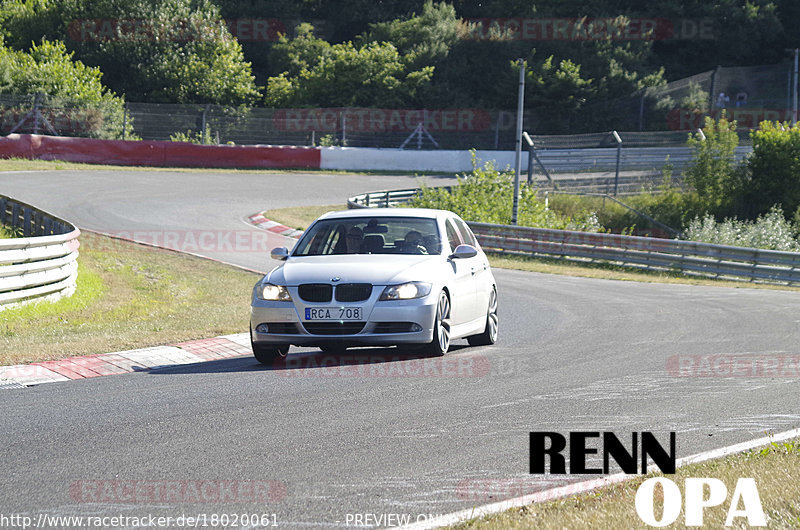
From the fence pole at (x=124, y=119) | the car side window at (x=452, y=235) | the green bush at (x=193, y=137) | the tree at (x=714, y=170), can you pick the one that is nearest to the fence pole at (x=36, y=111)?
the fence pole at (x=124, y=119)

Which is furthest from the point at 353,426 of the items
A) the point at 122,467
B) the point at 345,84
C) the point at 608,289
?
the point at 345,84

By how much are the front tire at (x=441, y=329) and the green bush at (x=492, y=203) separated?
74.8 ft

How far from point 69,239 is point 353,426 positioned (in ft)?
35.4

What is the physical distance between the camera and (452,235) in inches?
456

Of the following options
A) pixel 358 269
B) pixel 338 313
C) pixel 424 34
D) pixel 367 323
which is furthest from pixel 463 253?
pixel 424 34

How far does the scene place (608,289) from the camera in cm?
2089

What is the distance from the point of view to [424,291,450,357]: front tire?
395 inches

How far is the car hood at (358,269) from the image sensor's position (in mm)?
9828

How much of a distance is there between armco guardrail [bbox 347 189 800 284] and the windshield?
16627 millimetres

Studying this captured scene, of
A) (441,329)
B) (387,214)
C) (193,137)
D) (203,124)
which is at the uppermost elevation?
(203,124)

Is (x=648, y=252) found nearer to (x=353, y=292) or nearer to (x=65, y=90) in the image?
(x=353, y=292)

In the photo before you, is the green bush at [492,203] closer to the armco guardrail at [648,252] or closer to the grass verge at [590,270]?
the armco guardrail at [648,252]

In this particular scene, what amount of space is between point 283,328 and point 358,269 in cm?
95

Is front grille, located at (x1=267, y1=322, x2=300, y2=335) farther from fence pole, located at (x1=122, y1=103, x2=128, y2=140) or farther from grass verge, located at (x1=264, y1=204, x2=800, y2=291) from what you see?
fence pole, located at (x1=122, y1=103, x2=128, y2=140)
